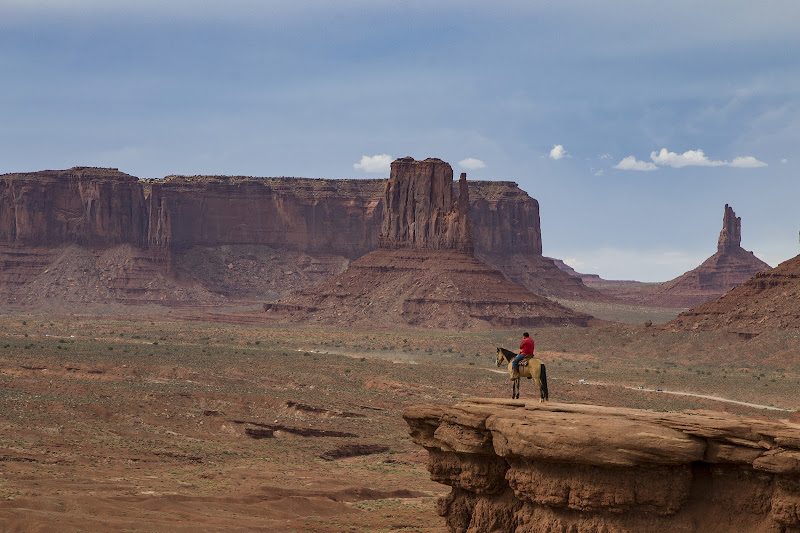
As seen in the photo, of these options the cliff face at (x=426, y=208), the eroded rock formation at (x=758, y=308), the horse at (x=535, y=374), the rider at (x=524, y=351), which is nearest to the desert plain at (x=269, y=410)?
the eroded rock formation at (x=758, y=308)

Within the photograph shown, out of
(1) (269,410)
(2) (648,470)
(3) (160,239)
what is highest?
(3) (160,239)

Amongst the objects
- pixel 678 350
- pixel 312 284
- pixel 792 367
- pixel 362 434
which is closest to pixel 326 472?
pixel 362 434

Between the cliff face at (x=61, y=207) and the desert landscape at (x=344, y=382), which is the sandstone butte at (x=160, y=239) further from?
the desert landscape at (x=344, y=382)

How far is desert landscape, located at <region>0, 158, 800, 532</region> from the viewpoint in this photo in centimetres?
1844

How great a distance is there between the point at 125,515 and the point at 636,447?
1195 cm

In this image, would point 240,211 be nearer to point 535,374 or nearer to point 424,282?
point 424,282

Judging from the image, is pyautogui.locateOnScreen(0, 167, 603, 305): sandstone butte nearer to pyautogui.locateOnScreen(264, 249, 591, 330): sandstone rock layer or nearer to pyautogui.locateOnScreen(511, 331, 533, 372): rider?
pyautogui.locateOnScreen(264, 249, 591, 330): sandstone rock layer

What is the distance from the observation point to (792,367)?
80625 mm

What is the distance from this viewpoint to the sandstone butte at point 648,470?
16938 millimetres

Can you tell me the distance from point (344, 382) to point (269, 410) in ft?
48.3

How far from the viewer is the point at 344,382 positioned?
6191cm

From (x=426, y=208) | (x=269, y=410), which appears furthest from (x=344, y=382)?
(x=426, y=208)

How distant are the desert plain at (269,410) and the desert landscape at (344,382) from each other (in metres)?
0.17

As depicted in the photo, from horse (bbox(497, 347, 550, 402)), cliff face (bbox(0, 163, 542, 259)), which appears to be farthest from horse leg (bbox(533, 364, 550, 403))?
cliff face (bbox(0, 163, 542, 259))
